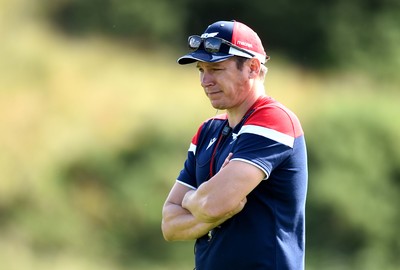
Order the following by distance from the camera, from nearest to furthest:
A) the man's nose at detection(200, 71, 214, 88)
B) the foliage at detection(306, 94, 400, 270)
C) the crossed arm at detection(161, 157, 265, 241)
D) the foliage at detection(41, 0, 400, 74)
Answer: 1. the crossed arm at detection(161, 157, 265, 241)
2. the man's nose at detection(200, 71, 214, 88)
3. the foliage at detection(306, 94, 400, 270)
4. the foliage at detection(41, 0, 400, 74)

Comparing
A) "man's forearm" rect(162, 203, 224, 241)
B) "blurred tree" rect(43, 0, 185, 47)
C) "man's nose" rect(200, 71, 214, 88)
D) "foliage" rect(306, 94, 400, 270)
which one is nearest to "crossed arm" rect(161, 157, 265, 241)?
"man's forearm" rect(162, 203, 224, 241)

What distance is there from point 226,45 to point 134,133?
6710mm

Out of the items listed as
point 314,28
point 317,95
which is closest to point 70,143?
point 317,95

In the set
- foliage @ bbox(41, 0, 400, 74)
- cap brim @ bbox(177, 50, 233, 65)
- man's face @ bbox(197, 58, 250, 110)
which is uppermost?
cap brim @ bbox(177, 50, 233, 65)

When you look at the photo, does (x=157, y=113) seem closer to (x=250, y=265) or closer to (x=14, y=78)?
(x=14, y=78)

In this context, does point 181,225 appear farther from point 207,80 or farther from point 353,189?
point 353,189

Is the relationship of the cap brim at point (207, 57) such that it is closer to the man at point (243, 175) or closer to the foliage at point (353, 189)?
the man at point (243, 175)

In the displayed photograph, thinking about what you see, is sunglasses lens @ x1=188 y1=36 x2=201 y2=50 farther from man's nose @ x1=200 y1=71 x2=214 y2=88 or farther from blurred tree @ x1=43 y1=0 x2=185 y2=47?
blurred tree @ x1=43 y1=0 x2=185 y2=47

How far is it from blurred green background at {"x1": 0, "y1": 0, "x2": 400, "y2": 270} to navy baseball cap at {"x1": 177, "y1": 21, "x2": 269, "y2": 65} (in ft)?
18.9

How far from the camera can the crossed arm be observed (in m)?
3.85

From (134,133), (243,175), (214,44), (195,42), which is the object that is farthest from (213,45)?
(134,133)

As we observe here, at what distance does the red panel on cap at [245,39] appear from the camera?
418 centimetres

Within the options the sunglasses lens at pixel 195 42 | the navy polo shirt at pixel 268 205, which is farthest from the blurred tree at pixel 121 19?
the navy polo shirt at pixel 268 205

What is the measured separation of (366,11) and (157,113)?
5193 mm
